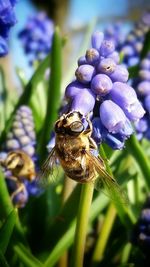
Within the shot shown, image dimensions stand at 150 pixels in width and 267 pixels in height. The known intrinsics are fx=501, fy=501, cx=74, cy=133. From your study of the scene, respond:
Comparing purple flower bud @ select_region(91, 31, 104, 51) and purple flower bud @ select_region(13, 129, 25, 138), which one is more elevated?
purple flower bud @ select_region(91, 31, 104, 51)

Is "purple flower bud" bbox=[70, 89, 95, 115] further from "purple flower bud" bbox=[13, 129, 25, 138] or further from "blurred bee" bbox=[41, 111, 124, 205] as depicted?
"purple flower bud" bbox=[13, 129, 25, 138]

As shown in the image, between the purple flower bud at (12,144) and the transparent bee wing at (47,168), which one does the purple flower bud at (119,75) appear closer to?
the transparent bee wing at (47,168)

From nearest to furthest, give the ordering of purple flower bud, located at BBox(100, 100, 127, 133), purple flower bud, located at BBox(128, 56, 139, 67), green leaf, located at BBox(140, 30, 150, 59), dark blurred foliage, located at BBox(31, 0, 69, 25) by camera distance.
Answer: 1. purple flower bud, located at BBox(100, 100, 127, 133)
2. green leaf, located at BBox(140, 30, 150, 59)
3. purple flower bud, located at BBox(128, 56, 139, 67)
4. dark blurred foliage, located at BBox(31, 0, 69, 25)

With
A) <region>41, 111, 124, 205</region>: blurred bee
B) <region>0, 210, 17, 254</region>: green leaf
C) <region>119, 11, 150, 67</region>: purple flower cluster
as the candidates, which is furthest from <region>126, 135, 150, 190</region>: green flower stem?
<region>119, 11, 150, 67</region>: purple flower cluster

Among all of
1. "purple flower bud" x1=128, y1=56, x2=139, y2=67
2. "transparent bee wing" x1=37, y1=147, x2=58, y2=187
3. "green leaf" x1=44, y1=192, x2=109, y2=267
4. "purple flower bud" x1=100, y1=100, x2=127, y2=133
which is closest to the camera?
"purple flower bud" x1=100, y1=100, x2=127, y2=133

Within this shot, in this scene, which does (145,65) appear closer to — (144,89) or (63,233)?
(144,89)

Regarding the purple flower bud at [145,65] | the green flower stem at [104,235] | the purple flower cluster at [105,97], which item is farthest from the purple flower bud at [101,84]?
the green flower stem at [104,235]
